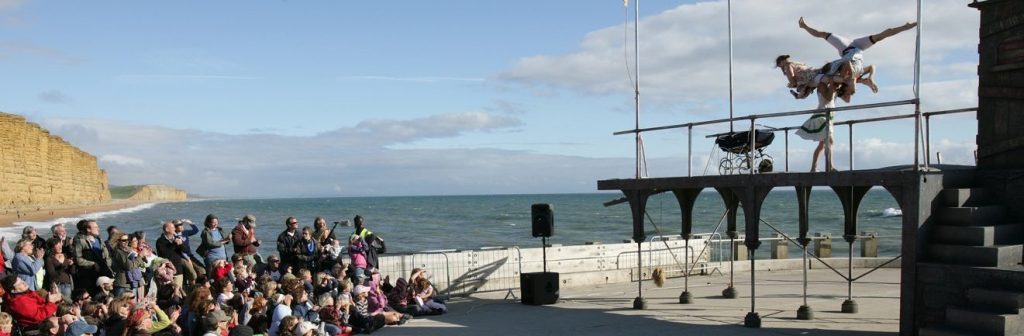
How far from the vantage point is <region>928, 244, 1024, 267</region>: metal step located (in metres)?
11.1

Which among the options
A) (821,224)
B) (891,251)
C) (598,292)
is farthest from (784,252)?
(821,224)

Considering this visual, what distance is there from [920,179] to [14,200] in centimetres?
10010

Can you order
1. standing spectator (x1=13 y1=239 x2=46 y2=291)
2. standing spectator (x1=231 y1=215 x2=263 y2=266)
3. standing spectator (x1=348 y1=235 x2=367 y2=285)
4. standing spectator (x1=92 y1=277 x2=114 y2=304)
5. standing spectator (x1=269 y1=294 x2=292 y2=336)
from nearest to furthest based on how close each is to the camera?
1. standing spectator (x1=269 y1=294 x2=292 y2=336)
2. standing spectator (x1=13 y1=239 x2=46 y2=291)
3. standing spectator (x1=92 y1=277 x2=114 y2=304)
4. standing spectator (x1=231 y1=215 x2=263 y2=266)
5. standing spectator (x1=348 y1=235 x2=367 y2=285)

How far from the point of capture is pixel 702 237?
25.7m

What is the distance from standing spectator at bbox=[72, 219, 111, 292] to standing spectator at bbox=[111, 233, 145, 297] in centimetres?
16

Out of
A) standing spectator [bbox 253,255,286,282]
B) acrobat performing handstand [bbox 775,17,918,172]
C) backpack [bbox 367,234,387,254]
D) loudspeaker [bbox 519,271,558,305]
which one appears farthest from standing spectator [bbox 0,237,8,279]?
acrobat performing handstand [bbox 775,17,918,172]

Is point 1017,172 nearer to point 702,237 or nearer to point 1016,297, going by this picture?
point 1016,297

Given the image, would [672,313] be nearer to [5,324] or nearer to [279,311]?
[279,311]

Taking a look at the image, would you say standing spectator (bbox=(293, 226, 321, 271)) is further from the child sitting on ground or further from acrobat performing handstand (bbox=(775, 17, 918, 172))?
acrobat performing handstand (bbox=(775, 17, 918, 172))

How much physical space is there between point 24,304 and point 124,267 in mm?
2097

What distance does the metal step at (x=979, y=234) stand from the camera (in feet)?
37.0

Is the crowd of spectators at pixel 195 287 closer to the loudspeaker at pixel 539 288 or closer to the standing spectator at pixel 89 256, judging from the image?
the standing spectator at pixel 89 256

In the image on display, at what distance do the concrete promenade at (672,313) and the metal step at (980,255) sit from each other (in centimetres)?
206

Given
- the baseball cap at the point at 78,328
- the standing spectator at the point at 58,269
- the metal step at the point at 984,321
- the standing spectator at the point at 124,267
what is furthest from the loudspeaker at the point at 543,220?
the baseball cap at the point at 78,328
